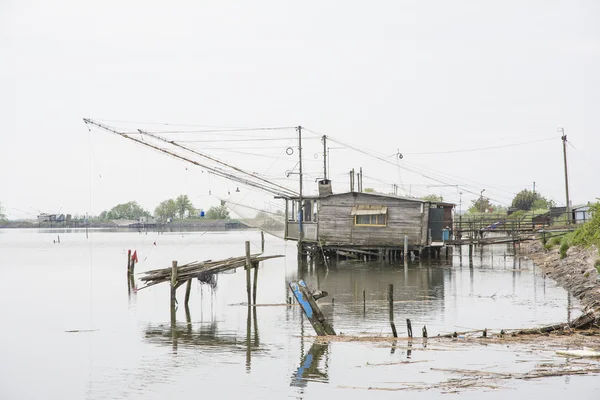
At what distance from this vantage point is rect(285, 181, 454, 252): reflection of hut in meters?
41.7

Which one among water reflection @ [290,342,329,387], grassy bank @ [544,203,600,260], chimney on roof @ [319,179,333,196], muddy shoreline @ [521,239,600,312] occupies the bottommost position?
water reflection @ [290,342,329,387]

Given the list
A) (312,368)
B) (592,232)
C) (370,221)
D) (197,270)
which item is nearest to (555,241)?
(370,221)

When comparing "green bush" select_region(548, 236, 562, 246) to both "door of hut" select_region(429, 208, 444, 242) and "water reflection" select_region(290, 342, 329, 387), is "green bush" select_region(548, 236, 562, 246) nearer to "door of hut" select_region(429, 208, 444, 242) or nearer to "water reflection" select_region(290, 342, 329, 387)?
"door of hut" select_region(429, 208, 444, 242)

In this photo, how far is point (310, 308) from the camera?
16.7m

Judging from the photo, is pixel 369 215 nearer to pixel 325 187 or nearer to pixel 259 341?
pixel 325 187

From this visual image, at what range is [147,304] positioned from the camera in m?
26.3

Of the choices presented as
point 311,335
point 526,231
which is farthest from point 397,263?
point 311,335

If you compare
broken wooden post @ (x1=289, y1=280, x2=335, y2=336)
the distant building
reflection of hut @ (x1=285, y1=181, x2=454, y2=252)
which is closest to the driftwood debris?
broken wooden post @ (x1=289, y1=280, x2=335, y2=336)

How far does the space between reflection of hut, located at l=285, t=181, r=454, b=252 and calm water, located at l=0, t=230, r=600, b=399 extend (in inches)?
281

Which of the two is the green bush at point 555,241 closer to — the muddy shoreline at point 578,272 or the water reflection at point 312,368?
the muddy shoreline at point 578,272

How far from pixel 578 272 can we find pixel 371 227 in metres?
16.1

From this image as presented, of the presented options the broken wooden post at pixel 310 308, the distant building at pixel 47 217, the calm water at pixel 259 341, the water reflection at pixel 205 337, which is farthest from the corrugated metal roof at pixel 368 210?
the distant building at pixel 47 217

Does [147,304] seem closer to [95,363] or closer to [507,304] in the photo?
[95,363]

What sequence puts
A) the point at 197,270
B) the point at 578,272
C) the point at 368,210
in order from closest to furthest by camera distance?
the point at 197,270 < the point at 578,272 < the point at 368,210
